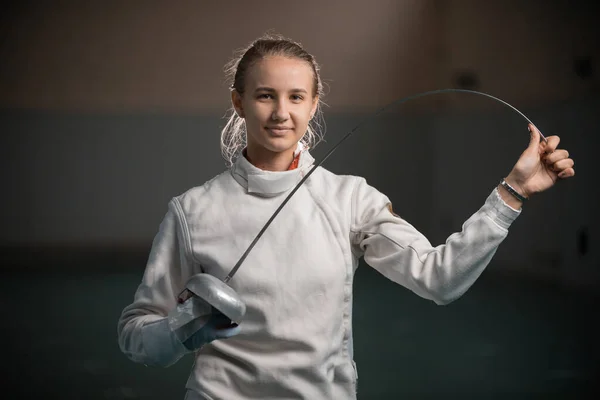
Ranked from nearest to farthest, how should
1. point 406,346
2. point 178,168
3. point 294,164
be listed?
point 294,164 → point 406,346 → point 178,168

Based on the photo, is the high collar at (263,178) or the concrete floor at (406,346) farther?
the concrete floor at (406,346)

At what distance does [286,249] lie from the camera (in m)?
1.38

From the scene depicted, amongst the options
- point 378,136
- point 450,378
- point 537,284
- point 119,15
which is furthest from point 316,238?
point 119,15

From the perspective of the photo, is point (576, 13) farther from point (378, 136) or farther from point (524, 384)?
point (524, 384)

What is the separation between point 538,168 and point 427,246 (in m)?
0.23

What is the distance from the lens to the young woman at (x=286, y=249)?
4.28ft

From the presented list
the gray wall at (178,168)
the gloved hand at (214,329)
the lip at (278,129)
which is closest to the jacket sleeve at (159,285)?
the gloved hand at (214,329)

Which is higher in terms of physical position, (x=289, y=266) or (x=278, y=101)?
(x=278, y=101)

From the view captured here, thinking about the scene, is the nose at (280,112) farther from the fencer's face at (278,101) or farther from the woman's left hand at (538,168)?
the woman's left hand at (538,168)

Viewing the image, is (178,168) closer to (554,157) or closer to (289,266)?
(289,266)

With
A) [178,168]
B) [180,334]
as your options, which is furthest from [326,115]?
[180,334]

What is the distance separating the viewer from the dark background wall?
4.86m

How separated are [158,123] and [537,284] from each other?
3.10 m

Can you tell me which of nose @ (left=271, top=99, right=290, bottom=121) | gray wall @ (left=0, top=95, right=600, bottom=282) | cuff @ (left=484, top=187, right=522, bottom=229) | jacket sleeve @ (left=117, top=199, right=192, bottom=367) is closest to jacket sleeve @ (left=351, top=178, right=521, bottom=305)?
cuff @ (left=484, top=187, right=522, bottom=229)
